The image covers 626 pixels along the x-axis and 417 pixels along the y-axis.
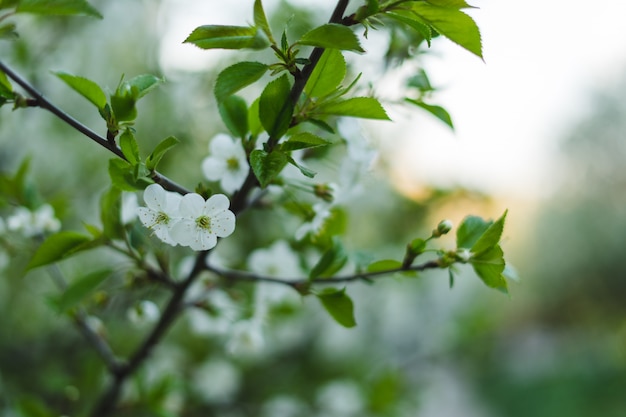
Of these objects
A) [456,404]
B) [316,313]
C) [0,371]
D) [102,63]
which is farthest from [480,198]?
[456,404]

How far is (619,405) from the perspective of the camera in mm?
2777

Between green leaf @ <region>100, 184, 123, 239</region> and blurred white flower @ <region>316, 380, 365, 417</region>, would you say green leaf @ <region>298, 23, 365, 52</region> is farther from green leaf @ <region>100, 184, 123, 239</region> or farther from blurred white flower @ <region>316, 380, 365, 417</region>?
blurred white flower @ <region>316, 380, 365, 417</region>

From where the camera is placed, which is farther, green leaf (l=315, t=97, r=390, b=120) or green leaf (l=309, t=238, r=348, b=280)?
green leaf (l=309, t=238, r=348, b=280)

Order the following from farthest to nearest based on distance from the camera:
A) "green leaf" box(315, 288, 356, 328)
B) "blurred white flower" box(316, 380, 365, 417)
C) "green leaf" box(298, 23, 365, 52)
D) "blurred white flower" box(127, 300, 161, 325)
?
"blurred white flower" box(316, 380, 365, 417)
"blurred white flower" box(127, 300, 161, 325)
"green leaf" box(315, 288, 356, 328)
"green leaf" box(298, 23, 365, 52)

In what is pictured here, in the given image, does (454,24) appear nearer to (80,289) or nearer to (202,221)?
(202,221)

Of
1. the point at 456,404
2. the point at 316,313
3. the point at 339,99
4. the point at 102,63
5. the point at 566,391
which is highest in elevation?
the point at 339,99

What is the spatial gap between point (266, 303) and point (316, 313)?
1.61 feet

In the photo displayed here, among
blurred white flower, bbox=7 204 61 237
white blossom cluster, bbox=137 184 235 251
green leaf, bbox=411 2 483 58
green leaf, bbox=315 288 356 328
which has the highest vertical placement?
green leaf, bbox=411 2 483 58

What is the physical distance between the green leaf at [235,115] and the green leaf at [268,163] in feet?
0.22

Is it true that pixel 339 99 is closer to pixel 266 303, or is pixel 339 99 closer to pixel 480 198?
pixel 266 303

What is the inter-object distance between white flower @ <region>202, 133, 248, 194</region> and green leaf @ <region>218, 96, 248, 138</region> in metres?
0.02

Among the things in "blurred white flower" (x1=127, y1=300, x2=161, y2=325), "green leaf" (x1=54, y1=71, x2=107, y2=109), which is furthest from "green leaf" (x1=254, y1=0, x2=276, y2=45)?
"blurred white flower" (x1=127, y1=300, x2=161, y2=325)

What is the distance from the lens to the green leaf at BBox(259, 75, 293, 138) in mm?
331

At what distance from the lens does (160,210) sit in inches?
13.9
